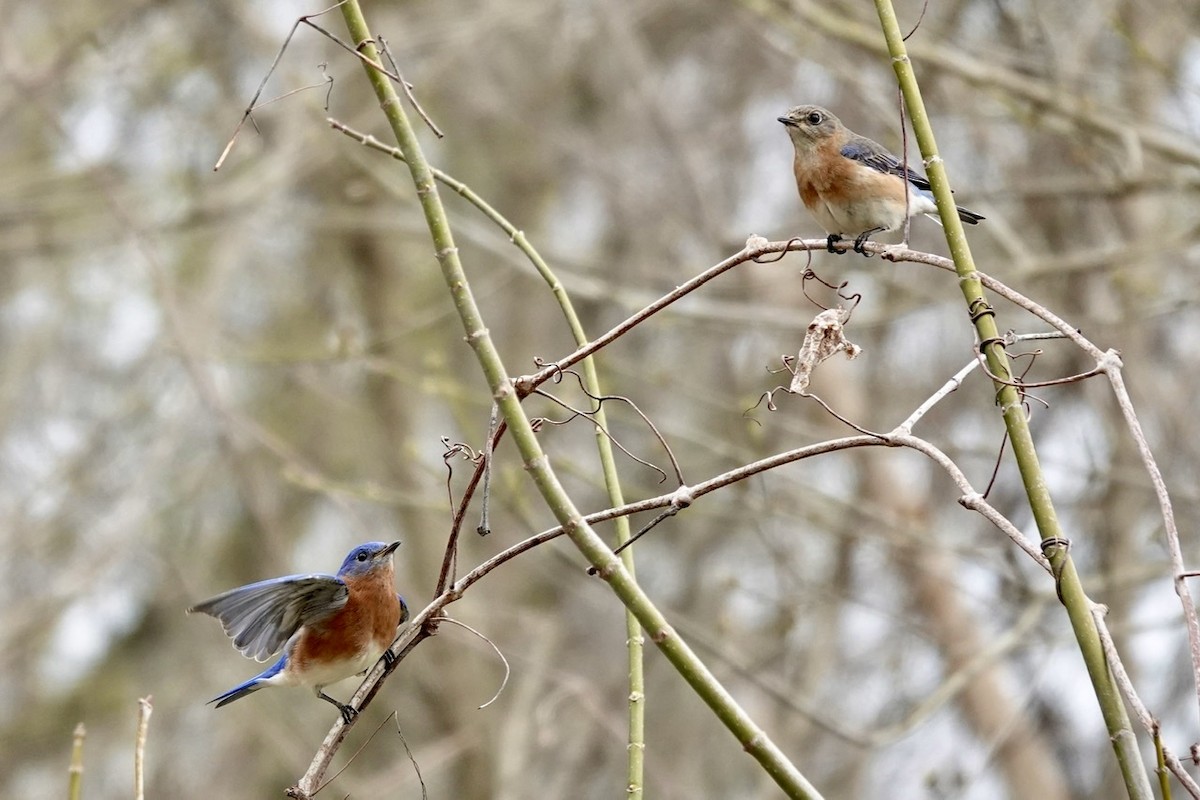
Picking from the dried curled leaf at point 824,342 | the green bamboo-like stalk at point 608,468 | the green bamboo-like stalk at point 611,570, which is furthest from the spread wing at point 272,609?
the dried curled leaf at point 824,342

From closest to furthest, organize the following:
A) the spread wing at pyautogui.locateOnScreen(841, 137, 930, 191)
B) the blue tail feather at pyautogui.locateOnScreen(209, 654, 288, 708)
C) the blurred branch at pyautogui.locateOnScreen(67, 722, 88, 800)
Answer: the blurred branch at pyautogui.locateOnScreen(67, 722, 88, 800) → the blue tail feather at pyautogui.locateOnScreen(209, 654, 288, 708) → the spread wing at pyautogui.locateOnScreen(841, 137, 930, 191)

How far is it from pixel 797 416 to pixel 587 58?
391 centimetres

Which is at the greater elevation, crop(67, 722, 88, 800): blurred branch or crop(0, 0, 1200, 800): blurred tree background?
crop(0, 0, 1200, 800): blurred tree background

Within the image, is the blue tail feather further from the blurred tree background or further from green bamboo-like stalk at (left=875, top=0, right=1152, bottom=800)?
green bamboo-like stalk at (left=875, top=0, right=1152, bottom=800)

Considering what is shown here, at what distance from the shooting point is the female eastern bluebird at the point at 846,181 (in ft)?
17.3

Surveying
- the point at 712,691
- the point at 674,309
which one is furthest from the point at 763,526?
the point at 712,691

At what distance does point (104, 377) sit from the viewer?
11578mm

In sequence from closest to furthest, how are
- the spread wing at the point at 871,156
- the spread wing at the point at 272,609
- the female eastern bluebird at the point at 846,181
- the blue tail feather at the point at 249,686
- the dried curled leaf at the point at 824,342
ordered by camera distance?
the dried curled leaf at the point at 824,342 → the spread wing at the point at 272,609 → the blue tail feather at the point at 249,686 → the female eastern bluebird at the point at 846,181 → the spread wing at the point at 871,156

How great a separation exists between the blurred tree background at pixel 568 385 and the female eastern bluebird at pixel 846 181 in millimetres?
1155

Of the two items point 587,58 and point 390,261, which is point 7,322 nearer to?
point 390,261

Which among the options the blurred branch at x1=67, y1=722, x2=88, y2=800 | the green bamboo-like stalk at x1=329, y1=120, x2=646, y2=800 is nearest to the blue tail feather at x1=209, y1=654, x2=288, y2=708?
the blurred branch at x1=67, y1=722, x2=88, y2=800

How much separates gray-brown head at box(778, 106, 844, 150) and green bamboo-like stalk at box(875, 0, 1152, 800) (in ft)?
10.7

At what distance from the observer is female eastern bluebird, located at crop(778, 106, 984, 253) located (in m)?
5.28

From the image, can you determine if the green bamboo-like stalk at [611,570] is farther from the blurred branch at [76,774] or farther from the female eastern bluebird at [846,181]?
the female eastern bluebird at [846,181]
